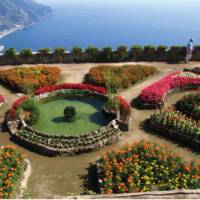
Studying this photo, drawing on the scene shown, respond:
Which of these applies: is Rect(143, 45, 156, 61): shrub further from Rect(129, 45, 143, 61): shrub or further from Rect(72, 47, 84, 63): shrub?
Rect(72, 47, 84, 63): shrub

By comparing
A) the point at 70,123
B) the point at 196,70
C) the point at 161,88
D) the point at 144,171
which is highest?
the point at 196,70

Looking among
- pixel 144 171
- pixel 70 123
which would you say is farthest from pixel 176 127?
pixel 70 123

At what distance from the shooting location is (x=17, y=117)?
19.1m

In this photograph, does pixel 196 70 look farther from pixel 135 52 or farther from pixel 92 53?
pixel 92 53

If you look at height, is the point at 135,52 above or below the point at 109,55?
above

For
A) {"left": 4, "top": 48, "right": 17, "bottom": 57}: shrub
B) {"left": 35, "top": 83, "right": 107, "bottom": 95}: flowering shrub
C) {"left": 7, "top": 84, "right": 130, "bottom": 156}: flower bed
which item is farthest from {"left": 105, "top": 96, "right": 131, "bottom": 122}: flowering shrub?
{"left": 4, "top": 48, "right": 17, "bottom": 57}: shrub

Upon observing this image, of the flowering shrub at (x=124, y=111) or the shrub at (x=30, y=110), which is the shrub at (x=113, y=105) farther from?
the shrub at (x=30, y=110)

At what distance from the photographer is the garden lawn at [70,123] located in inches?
761

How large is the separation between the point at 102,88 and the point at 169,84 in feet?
16.5

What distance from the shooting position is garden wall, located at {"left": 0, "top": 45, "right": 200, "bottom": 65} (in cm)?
2914

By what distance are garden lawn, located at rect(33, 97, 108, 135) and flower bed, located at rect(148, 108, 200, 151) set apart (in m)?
3.30

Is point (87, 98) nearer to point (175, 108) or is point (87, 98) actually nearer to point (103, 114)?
point (103, 114)

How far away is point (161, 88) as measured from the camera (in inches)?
890

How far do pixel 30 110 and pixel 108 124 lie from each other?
512 centimetres
